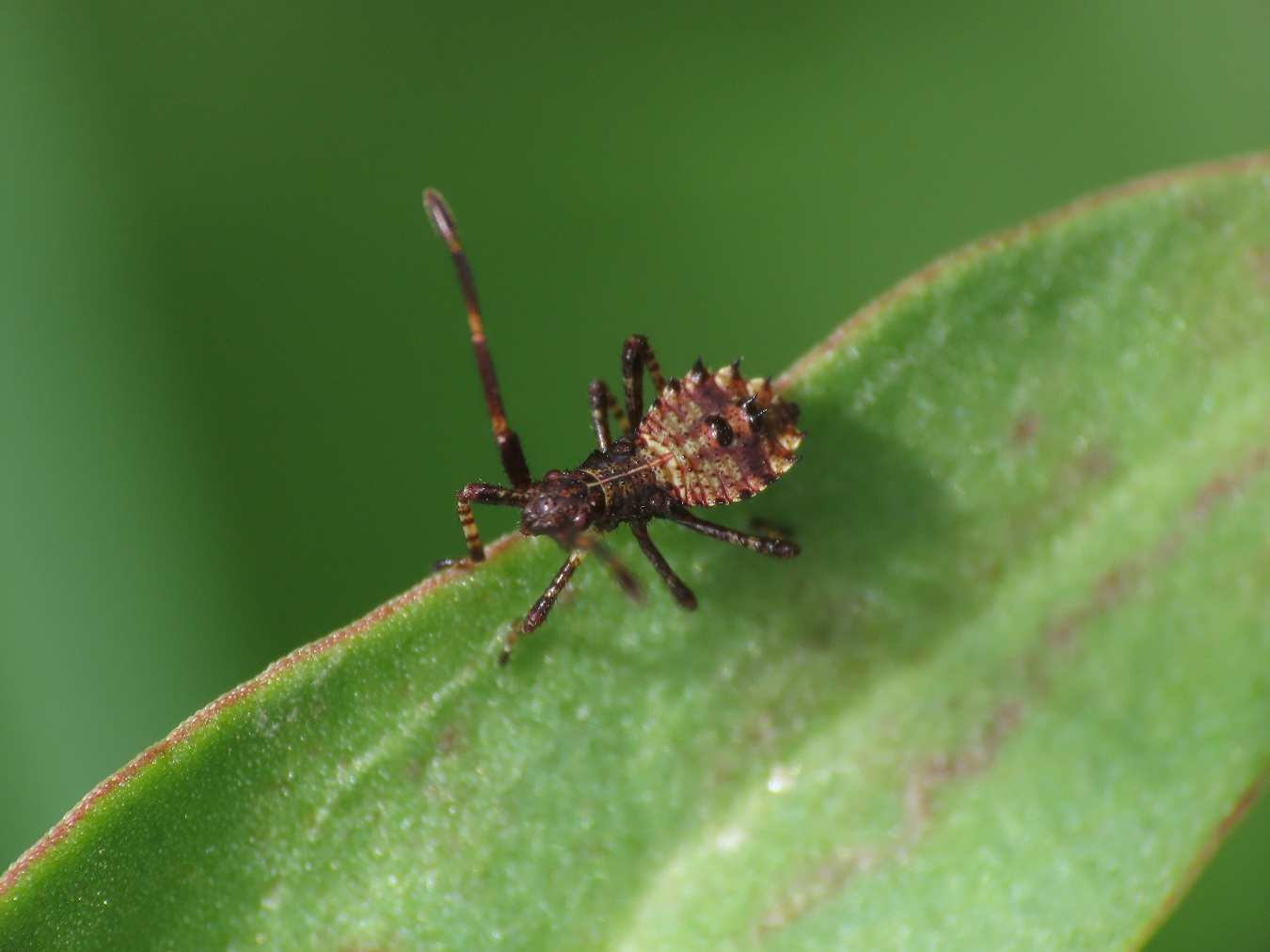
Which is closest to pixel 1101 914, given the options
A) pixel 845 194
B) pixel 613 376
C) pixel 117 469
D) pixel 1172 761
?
pixel 1172 761

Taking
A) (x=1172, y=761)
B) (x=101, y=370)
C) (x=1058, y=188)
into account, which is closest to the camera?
(x=1172, y=761)

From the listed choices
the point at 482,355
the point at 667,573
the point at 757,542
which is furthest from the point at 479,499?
the point at 757,542

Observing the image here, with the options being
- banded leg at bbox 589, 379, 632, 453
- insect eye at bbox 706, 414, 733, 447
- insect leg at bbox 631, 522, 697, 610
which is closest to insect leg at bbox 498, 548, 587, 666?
insect leg at bbox 631, 522, 697, 610

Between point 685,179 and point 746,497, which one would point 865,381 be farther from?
point 685,179

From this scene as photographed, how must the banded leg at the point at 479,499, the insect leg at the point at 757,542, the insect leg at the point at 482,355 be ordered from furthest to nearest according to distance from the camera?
the banded leg at the point at 479,499
the insect leg at the point at 482,355
the insect leg at the point at 757,542

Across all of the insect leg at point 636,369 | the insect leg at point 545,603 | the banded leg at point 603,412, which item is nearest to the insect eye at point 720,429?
the insect leg at point 636,369

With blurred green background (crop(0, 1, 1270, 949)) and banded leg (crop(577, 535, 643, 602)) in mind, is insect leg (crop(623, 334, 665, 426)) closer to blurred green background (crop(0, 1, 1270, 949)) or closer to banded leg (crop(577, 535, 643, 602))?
blurred green background (crop(0, 1, 1270, 949))

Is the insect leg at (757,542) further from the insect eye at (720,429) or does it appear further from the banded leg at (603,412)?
the banded leg at (603,412)
